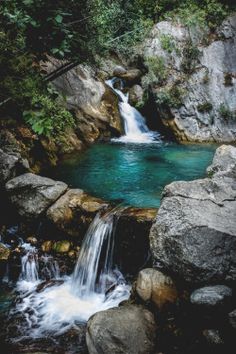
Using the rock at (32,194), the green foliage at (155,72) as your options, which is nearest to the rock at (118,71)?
the green foliage at (155,72)

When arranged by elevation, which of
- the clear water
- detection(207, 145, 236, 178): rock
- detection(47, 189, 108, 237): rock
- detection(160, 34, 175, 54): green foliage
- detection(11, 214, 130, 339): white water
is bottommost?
detection(11, 214, 130, 339): white water

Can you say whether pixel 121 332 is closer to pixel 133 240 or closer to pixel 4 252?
pixel 133 240

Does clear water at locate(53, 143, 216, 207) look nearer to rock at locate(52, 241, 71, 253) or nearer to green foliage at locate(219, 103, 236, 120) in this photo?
rock at locate(52, 241, 71, 253)

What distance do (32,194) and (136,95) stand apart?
10.6 metres

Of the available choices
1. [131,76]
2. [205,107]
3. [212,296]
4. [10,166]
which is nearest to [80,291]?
[212,296]

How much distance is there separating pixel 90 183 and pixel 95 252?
11.1ft

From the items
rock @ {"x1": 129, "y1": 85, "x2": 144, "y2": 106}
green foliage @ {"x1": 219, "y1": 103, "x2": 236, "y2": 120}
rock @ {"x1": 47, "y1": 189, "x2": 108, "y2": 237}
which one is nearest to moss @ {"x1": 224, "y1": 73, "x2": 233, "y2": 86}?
green foliage @ {"x1": 219, "y1": 103, "x2": 236, "y2": 120}

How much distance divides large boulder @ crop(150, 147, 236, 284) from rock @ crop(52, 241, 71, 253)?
2448mm

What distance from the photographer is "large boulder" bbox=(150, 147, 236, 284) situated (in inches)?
195

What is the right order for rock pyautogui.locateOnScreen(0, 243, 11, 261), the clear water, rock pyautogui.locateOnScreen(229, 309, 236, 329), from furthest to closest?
the clear water → rock pyautogui.locateOnScreen(0, 243, 11, 261) → rock pyautogui.locateOnScreen(229, 309, 236, 329)

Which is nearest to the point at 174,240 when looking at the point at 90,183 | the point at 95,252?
the point at 95,252

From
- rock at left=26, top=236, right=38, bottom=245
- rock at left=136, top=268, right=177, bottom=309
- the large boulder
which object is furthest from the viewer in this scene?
rock at left=26, top=236, right=38, bottom=245

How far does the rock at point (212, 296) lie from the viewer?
4504 millimetres

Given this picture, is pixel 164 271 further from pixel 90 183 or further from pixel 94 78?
pixel 94 78
